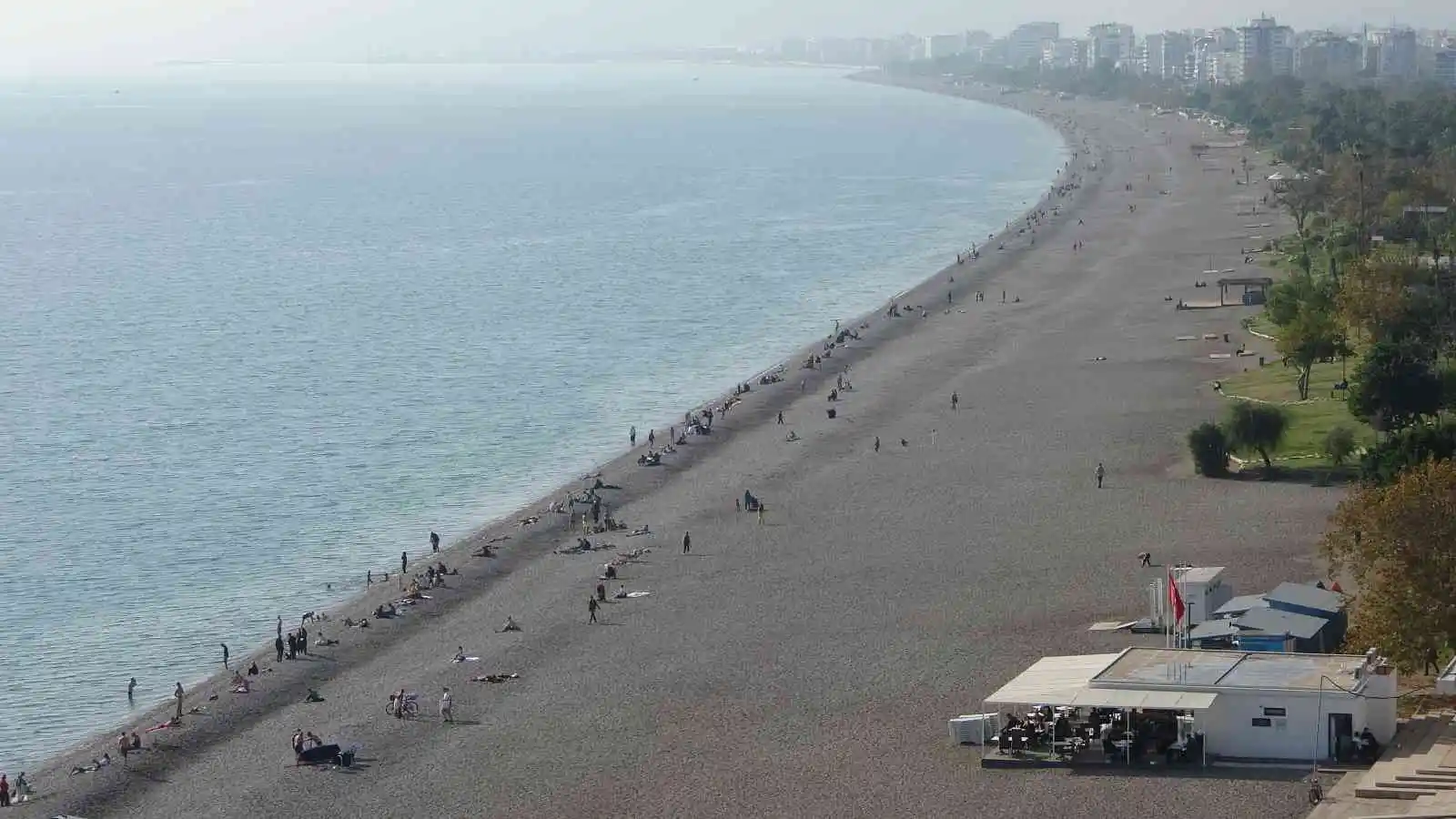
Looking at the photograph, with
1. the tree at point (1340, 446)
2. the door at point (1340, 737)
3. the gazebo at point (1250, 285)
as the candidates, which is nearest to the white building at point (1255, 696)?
the door at point (1340, 737)

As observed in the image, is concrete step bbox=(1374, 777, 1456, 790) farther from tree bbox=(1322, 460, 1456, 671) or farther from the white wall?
tree bbox=(1322, 460, 1456, 671)

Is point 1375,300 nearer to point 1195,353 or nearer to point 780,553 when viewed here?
point 1195,353

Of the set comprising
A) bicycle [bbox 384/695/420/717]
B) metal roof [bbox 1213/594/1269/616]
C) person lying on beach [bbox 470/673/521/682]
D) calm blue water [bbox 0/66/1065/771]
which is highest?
metal roof [bbox 1213/594/1269/616]

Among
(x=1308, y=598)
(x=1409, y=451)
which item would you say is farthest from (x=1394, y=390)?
(x=1308, y=598)

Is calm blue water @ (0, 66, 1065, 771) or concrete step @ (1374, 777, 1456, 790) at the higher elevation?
Answer: concrete step @ (1374, 777, 1456, 790)

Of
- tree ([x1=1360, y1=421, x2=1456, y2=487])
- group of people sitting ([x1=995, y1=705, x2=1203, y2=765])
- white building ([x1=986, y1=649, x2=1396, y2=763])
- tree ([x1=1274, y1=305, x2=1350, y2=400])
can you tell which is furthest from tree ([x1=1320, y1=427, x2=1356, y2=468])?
group of people sitting ([x1=995, y1=705, x2=1203, y2=765])

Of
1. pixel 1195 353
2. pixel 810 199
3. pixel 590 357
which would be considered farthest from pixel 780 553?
pixel 810 199

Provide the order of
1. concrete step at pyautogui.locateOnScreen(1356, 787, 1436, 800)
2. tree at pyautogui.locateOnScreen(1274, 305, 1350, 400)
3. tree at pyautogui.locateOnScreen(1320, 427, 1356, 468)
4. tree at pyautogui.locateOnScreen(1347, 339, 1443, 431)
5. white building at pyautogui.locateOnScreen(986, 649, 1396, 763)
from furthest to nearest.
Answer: tree at pyautogui.locateOnScreen(1274, 305, 1350, 400) → tree at pyautogui.locateOnScreen(1347, 339, 1443, 431) → tree at pyautogui.locateOnScreen(1320, 427, 1356, 468) → white building at pyautogui.locateOnScreen(986, 649, 1396, 763) → concrete step at pyautogui.locateOnScreen(1356, 787, 1436, 800)

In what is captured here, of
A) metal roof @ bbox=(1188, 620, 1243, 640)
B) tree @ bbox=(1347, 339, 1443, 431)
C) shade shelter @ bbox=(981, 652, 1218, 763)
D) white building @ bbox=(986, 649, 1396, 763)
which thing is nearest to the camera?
white building @ bbox=(986, 649, 1396, 763)
